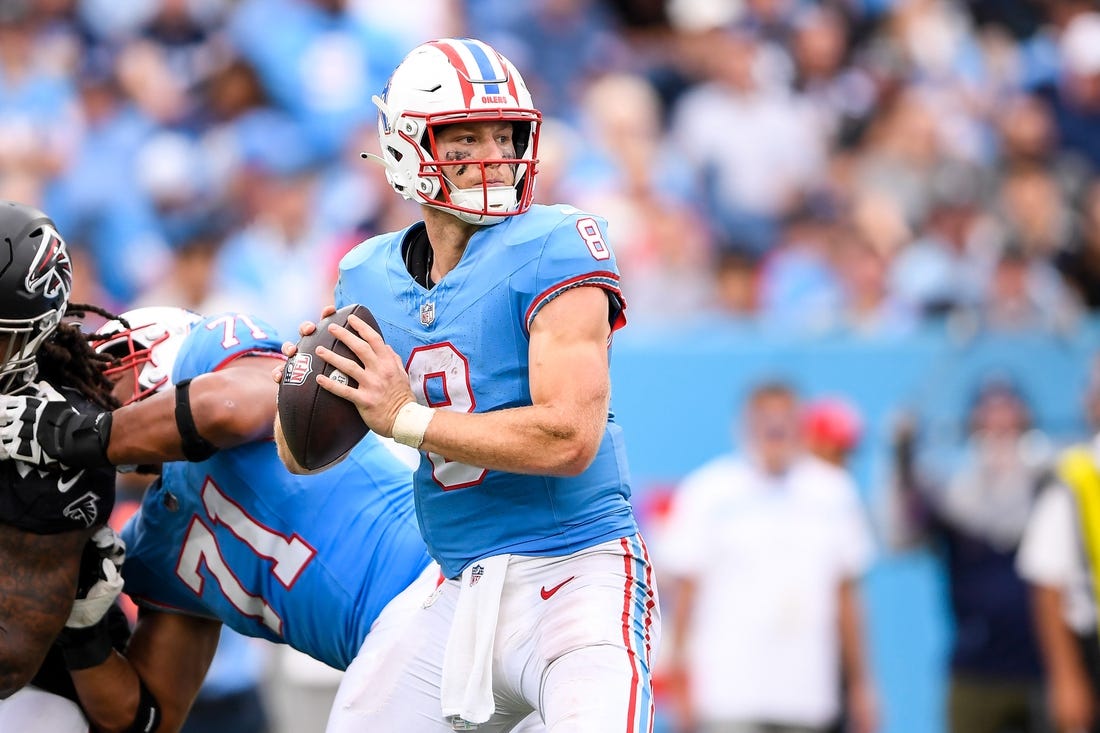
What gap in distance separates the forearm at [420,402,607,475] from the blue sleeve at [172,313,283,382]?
30.9 inches

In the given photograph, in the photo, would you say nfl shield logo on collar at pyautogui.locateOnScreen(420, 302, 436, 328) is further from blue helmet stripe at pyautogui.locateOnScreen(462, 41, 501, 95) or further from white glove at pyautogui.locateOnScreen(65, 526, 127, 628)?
white glove at pyautogui.locateOnScreen(65, 526, 127, 628)

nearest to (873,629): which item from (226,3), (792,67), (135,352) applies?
(792,67)

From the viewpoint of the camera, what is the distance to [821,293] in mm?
9266

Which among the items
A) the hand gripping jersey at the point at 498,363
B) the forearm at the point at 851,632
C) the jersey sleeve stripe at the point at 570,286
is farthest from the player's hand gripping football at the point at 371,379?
the forearm at the point at 851,632

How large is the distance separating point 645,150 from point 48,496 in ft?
21.2

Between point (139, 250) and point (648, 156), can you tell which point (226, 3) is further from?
point (648, 156)

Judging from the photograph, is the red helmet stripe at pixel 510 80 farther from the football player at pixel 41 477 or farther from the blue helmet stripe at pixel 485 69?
the football player at pixel 41 477

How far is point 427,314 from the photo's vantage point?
3924 mm

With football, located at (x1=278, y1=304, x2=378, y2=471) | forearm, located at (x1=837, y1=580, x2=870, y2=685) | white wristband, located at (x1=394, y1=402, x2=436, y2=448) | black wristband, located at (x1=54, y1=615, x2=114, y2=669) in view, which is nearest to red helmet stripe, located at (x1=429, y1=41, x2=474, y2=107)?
football, located at (x1=278, y1=304, x2=378, y2=471)

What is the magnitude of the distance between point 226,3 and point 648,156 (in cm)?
304

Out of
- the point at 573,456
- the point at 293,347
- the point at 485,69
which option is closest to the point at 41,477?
the point at 293,347

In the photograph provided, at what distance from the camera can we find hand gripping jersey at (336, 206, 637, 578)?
377 centimetres

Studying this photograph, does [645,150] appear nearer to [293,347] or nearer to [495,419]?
[293,347]

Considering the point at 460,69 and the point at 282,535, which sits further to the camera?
the point at 282,535
